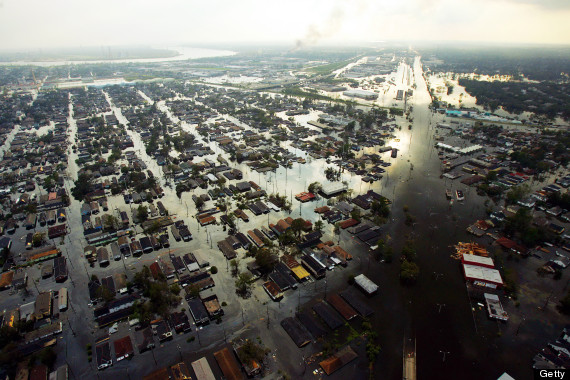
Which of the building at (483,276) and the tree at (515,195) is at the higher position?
the tree at (515,195)

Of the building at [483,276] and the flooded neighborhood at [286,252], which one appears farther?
the building at [483,276]

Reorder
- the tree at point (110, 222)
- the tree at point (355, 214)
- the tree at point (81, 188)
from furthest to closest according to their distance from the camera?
the tree at point (81, 188) → the tree at point (355, 214) → the tree at point (110, 222)

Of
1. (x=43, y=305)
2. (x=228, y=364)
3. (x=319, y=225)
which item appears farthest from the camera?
(x=319, y=225)

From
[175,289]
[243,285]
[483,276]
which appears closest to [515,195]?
[483,276]

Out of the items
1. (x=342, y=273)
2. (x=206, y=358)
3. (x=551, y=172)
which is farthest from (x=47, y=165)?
(x=551, y=172)

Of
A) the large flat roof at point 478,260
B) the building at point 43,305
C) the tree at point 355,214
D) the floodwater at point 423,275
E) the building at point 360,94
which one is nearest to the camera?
the floodwater at point 423,275

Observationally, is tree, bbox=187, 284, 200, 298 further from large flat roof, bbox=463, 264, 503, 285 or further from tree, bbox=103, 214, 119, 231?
large flat roof, bbox=463, 264, 503, 285

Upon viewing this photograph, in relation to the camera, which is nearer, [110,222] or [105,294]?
[105,294]

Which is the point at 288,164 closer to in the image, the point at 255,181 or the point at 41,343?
the point at 255,181

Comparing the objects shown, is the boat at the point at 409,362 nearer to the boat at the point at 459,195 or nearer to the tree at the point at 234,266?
the tree at the point at 234,266

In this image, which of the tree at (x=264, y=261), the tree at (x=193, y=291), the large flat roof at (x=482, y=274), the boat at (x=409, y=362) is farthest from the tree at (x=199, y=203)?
the large flat roof at (x=482, y=274)

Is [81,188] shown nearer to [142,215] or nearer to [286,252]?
[142,215]
